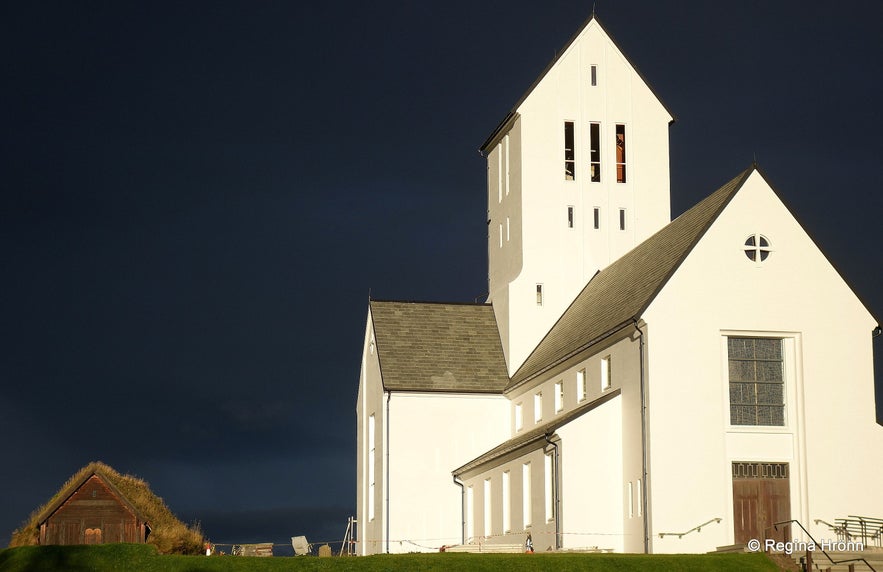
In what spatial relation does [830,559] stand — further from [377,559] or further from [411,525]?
[411,525]

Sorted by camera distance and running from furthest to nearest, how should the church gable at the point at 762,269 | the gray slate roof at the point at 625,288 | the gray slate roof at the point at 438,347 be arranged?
the gray slate roof at the point at 438,347, the gray slate roof at the point at 625,288, the church gable at the point at 762,269

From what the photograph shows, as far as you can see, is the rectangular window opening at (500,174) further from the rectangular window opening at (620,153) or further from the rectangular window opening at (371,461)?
the rectangular window opening at (371,461)

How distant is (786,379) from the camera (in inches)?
1802

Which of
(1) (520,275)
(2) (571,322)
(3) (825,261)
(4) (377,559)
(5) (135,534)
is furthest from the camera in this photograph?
(1) (520,275)

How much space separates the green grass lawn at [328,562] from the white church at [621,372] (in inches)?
197

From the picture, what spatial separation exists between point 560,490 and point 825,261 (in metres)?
11.5

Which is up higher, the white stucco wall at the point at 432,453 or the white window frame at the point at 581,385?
the white window frame at the point at 581,385

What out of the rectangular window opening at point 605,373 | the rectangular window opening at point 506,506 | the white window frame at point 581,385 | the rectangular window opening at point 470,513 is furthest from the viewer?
the rectangular window opening at point 470,513

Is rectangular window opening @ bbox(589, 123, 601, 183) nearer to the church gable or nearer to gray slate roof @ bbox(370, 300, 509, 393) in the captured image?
gray slate roof @ bbox(370, 300, 509, 393)

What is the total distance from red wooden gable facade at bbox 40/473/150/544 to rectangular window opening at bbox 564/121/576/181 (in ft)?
86.8

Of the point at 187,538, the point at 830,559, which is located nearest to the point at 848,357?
the point at 830,559

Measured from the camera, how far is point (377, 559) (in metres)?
38.1

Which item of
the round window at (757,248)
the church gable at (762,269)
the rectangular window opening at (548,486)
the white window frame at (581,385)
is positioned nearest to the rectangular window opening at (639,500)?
the rectangular window opening at (548,486)

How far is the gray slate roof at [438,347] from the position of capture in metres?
59.0
